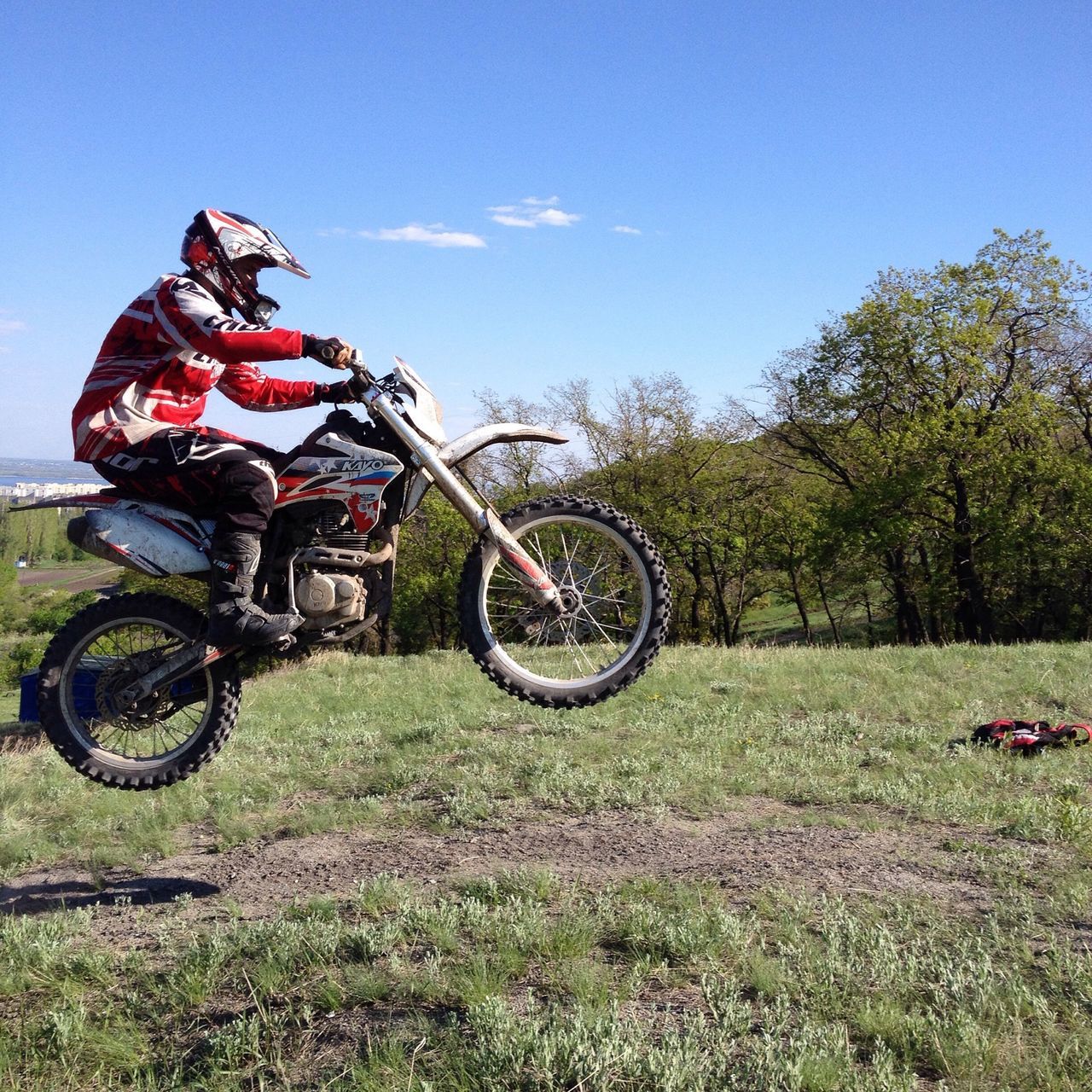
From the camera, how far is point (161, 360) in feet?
16.3

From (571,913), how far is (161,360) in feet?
13.2

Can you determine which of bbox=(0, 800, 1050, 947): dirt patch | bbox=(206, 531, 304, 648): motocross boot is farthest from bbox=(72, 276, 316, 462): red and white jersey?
bbox=(0, 800, 1050, 947): dirt patch

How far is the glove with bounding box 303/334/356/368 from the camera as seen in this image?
15.8 feet

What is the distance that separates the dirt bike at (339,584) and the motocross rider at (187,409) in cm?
16

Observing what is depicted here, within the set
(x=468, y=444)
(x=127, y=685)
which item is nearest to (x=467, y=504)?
(x=468, y=444)

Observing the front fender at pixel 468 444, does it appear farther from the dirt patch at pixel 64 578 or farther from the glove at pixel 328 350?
the dirt patch at pixel 64 578

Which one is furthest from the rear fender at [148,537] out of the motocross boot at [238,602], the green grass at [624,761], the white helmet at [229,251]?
the green grass at [624,761]

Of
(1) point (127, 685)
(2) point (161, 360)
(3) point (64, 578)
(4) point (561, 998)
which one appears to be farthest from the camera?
(3) point (64, 578)

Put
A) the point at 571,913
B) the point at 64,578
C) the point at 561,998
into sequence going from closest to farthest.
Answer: the point at 561,998, the point at 571,913, the point at 64,578

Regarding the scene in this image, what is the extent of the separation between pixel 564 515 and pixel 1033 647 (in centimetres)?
1435

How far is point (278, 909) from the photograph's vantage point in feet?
21.6

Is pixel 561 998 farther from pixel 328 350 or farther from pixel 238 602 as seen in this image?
pixel 328 350

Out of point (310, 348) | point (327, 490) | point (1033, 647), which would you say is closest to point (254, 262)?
point (310, 348)

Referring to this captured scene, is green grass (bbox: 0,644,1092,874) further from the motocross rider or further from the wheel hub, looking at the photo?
the motocross rider
